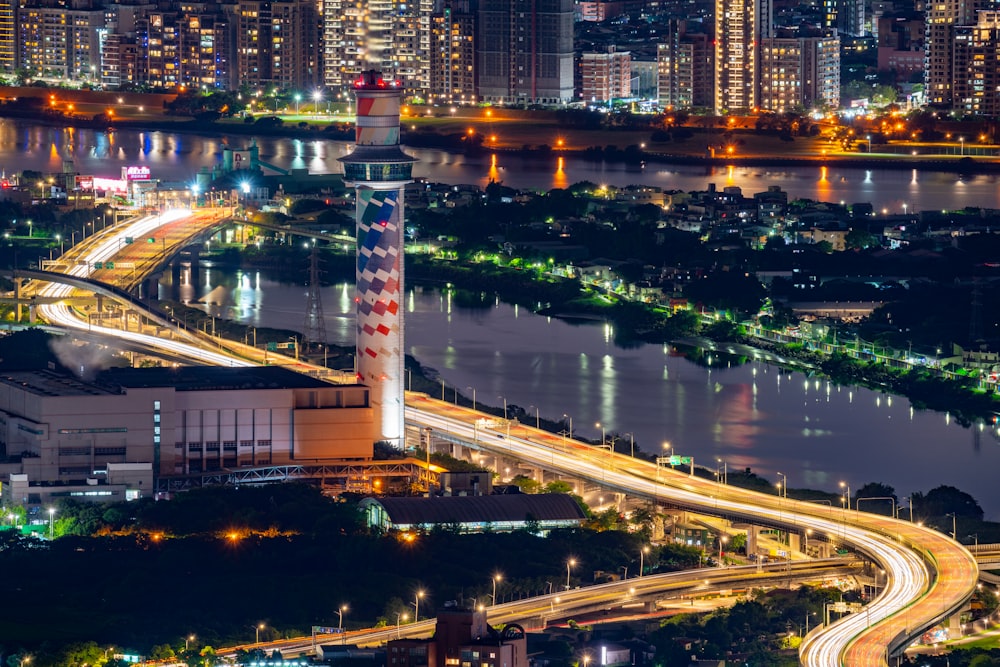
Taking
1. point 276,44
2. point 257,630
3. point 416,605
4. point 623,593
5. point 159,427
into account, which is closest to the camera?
point 257,630

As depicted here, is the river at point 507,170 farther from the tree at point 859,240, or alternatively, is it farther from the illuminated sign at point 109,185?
the tree at point 859,240

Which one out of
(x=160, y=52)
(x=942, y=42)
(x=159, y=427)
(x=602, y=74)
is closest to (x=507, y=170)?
(x=602, y=74)

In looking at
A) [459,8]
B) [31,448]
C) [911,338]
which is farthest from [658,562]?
[459,8]

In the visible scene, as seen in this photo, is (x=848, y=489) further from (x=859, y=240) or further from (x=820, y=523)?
(x=859, y=240)

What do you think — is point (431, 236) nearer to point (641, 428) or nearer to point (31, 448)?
point (641, 428)

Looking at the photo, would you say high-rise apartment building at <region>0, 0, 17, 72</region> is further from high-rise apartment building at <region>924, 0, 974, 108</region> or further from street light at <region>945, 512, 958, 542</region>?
street light at <region>945, 512, 958, 542</region>

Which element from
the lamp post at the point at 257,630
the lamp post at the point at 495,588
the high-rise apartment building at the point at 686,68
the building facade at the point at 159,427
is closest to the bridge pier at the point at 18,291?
the building facade at the point at 159,427
